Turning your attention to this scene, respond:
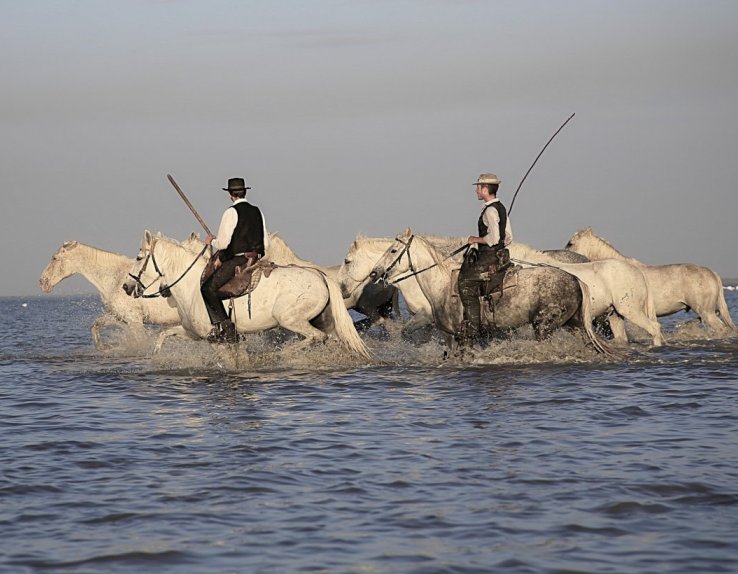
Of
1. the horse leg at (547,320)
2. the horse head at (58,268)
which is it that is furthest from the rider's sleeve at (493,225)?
the horse head at (58,268)

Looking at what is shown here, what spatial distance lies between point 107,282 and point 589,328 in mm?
9187

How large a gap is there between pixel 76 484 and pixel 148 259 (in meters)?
7.68

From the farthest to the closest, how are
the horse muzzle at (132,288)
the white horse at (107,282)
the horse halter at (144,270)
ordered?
the white horse at (107,282) → the horse muzzle at (132,288) → the horse halter at (144,270)

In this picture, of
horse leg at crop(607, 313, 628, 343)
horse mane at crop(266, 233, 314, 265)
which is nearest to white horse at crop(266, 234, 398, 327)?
horse mane at crop(266, 233, 314, 265)

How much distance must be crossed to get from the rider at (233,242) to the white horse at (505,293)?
2.20m

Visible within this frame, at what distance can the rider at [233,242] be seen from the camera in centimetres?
1434

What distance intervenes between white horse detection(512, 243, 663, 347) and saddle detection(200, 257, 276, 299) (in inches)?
176

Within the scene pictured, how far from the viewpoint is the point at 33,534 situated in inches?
274

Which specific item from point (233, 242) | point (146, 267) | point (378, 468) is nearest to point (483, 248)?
Result: point (233, 242)

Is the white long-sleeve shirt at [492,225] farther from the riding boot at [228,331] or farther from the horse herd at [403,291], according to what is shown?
the riding boot at [228,331]

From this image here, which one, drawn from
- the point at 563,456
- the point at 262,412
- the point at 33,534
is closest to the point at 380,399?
the point at 262,412

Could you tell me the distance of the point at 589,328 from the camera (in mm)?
15398

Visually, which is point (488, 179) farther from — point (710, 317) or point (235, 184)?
point (710, 317)

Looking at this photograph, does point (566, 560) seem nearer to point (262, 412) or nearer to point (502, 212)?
point (262, 412)
